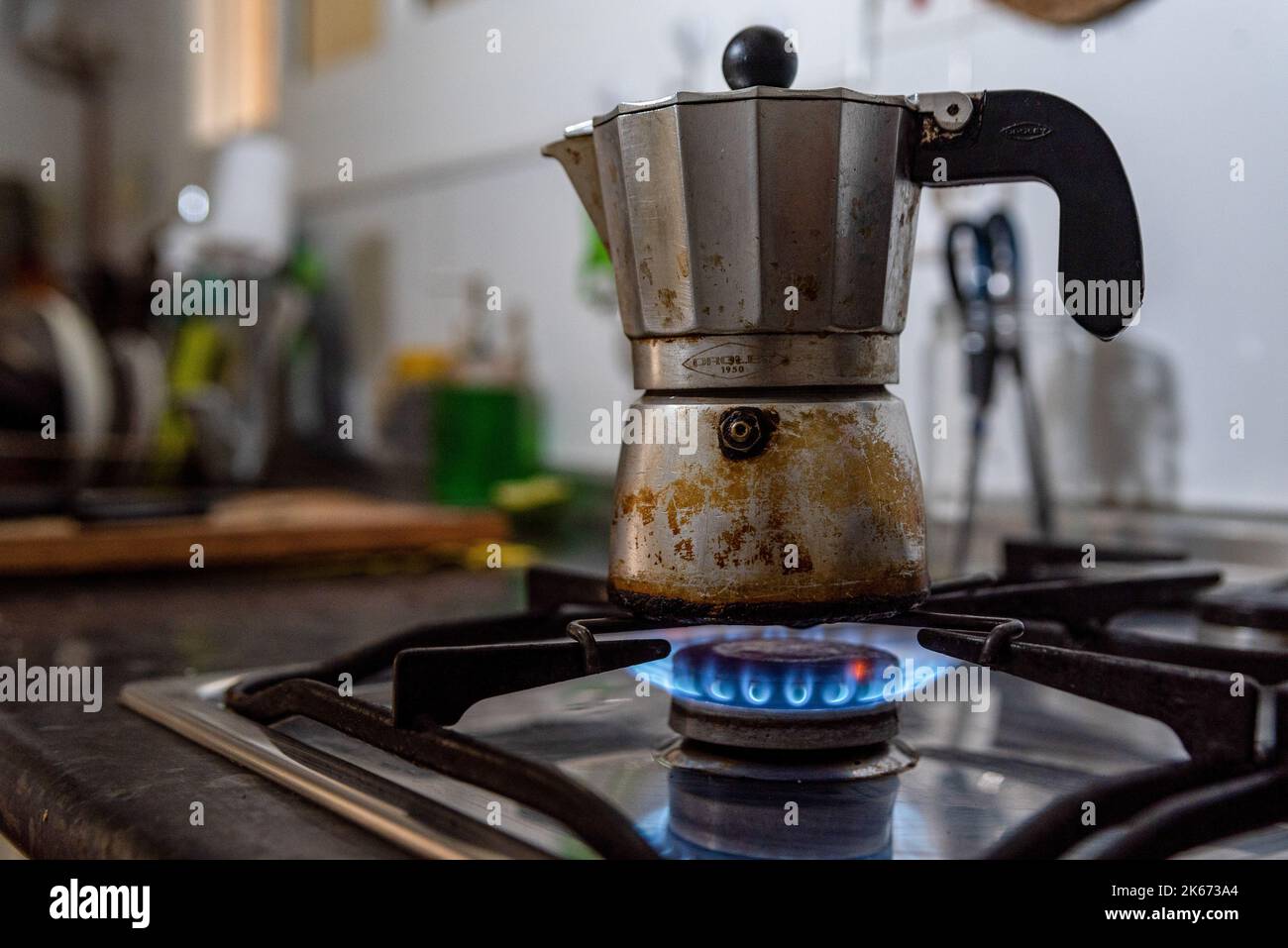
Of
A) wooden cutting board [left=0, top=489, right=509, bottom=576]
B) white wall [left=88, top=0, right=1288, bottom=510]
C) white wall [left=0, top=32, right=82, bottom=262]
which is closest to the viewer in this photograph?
white wall [left=88, top=0, right=1288, bottom=510]

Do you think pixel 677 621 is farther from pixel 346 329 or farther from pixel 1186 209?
pixel 346 329

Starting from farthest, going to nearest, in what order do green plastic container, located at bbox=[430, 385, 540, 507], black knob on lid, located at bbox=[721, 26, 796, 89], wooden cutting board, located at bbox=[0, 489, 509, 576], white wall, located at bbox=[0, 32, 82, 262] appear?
white wall, located at bbox=[0, 32, 82, 262]
green plastic container, located at bbox=[430, 385, 540, 507]
wooden cutting board, located at bbox=[0, 489, 509, 576]
black knob on lid, located at bbox=[721, 26, 796, 89]

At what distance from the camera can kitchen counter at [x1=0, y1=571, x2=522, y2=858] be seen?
1.22 ft

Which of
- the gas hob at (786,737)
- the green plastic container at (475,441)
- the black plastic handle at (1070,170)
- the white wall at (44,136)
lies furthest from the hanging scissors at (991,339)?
the white wall at (44,136)

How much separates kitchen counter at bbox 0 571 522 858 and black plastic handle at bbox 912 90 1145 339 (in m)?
0.31

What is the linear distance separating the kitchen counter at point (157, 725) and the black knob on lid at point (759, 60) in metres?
0.30

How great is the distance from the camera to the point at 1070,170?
1.47 feet

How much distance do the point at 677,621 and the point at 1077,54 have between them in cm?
68

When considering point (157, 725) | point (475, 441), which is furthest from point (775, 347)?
point (475, 441)

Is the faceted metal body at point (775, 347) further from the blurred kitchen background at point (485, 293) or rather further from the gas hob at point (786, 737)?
the blurred kitchen background at point (485, 293)

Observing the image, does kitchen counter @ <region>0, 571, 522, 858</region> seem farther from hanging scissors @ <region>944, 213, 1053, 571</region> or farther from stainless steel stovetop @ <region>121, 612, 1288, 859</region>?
hanging scissors @ <region>944, 213, 1053, 571</region>

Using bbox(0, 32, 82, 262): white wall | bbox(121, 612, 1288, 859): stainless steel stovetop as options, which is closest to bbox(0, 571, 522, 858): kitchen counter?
bbox(121, 612, 1288, 859): stainless steel stovetop

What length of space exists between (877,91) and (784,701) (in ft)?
2.55
